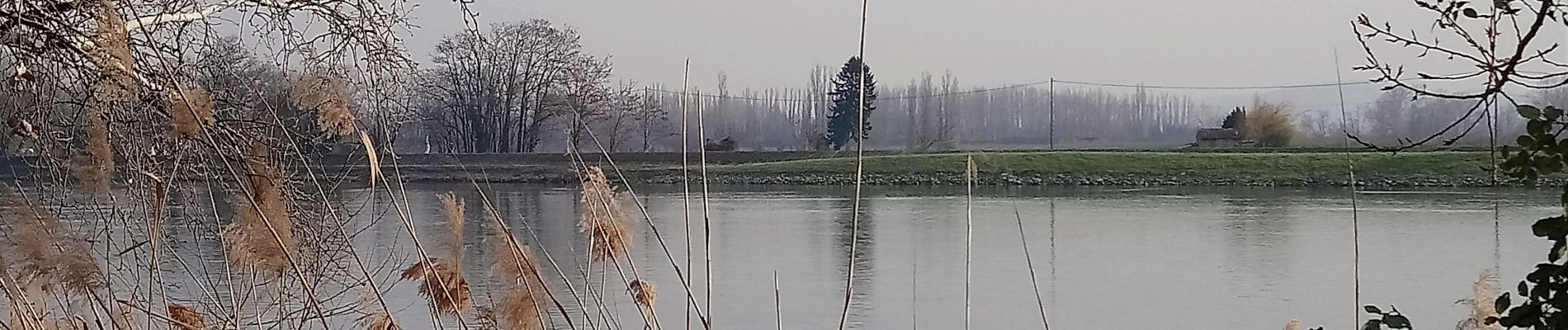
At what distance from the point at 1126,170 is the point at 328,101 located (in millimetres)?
25902

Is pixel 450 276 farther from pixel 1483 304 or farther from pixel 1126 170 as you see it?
pixel 1126 170

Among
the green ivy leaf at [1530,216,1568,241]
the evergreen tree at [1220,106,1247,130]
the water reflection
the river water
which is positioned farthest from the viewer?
the evergreen tree at [1220,106,1247,130]

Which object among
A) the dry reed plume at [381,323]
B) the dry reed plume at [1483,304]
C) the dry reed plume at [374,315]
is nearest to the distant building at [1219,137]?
the dry reed plume at [374,315]

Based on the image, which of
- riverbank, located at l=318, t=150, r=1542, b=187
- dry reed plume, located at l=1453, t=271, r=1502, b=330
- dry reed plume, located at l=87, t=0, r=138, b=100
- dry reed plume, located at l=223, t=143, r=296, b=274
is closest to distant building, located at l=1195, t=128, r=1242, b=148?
riverbank, located at l=318, t=150, r=1542, b=187

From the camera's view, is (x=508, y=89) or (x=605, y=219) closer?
(x=605, y=219)

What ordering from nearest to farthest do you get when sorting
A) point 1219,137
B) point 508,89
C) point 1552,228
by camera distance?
1. point 1552,228
2. point 508,89
3. point 1219,137

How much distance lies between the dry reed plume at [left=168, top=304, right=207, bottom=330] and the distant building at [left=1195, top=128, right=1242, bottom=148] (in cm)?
3257

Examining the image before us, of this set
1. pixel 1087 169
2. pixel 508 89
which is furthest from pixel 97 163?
pixel 1087 169

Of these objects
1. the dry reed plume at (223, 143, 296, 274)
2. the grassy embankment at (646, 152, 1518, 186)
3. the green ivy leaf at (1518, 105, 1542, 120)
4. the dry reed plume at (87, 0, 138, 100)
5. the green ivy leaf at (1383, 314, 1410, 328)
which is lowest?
the grassy embankment at (646, 152, 1518, 186)

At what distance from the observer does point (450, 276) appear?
2162mm

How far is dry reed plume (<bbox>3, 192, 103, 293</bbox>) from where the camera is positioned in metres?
2.15

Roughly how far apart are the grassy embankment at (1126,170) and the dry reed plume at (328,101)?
20.9 meters

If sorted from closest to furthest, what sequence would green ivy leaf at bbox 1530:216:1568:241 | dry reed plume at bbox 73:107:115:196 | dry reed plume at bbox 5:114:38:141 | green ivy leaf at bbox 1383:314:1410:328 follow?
green ivy leaf at bbox 1530:216:1568:241 → green ivy leaf at bbox 1383:314:1410:328 → dry reed plume at bbox 73:107:115:196 → dry reed plume at bbox 5:114:38:141

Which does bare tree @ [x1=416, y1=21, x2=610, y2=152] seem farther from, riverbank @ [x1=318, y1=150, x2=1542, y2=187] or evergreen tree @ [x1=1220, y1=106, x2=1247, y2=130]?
evergreen tree @ [x1=1220, y1=106, x2=1247, y2=130]
